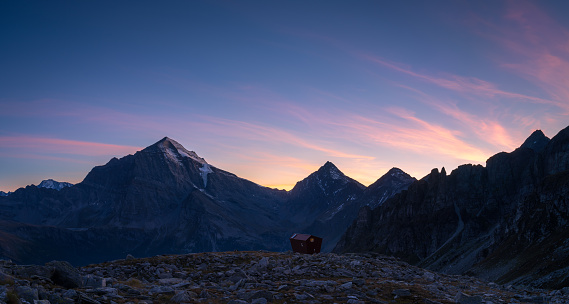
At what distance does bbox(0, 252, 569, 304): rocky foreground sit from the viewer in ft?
69.7

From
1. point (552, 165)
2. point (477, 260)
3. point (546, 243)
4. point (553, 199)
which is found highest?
point (552, 165)

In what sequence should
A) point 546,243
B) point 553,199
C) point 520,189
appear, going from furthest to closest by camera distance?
1. point 520,189
2. point 553,199
3. point 546,243

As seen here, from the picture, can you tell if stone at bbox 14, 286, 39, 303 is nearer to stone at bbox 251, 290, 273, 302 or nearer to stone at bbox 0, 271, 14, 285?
stone at bbox 0, 271, 14, 285

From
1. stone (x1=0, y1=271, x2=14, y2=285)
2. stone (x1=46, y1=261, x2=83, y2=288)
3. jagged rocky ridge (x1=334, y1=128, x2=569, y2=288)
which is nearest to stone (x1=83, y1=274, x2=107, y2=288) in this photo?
stone (x1=46, y1=261, x2=83, y2=288)

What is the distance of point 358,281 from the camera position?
3188 cm

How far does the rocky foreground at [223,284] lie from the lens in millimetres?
21250

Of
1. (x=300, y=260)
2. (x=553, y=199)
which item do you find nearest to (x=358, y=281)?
(x=300, y=260)

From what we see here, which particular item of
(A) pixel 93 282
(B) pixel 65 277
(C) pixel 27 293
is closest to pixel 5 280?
(B) pixel 65 277

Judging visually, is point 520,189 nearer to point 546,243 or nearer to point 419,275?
point 546,243

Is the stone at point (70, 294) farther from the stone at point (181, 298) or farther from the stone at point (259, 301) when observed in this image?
the stone at point (259, 301)

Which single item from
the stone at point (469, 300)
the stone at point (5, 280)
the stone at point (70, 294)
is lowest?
the stone at point (469, 300)

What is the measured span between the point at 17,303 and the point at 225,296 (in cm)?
1236

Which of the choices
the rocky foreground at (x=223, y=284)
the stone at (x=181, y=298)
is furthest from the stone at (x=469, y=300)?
the stone at (x=181, y=298)

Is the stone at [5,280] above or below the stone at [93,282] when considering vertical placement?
above
